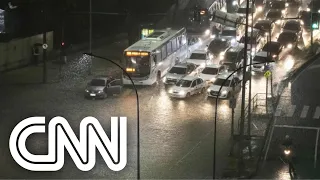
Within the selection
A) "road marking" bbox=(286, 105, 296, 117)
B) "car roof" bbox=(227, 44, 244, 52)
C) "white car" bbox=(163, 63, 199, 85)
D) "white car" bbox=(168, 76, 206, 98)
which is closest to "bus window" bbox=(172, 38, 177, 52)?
"white car" bbox=(163, 63, 199, 85)

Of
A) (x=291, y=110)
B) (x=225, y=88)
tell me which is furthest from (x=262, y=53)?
(x=291, y=110)

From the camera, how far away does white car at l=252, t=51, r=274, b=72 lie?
40656 millimetres

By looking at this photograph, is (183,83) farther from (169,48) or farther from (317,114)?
(317,114)

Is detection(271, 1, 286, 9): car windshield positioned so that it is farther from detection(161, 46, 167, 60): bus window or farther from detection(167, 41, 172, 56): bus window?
detection(161, 46, 167, 60): bus window

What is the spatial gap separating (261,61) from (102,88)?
1208cm

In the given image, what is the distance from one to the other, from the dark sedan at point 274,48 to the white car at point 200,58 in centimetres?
413

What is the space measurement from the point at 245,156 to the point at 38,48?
71.8 feet

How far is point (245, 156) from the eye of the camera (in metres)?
26.3

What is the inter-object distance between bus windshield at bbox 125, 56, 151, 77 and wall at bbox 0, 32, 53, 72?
8.63m

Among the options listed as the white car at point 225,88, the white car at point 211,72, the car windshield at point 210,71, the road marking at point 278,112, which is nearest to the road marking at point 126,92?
the white car at point 225,88

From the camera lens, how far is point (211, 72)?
39.1 metres

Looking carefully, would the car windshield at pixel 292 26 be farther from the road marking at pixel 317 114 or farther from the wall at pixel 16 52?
the road marking at pixel 317 114

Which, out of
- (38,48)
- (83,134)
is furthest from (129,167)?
(38,48)

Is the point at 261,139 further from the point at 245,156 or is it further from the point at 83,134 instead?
the point at 83,134
